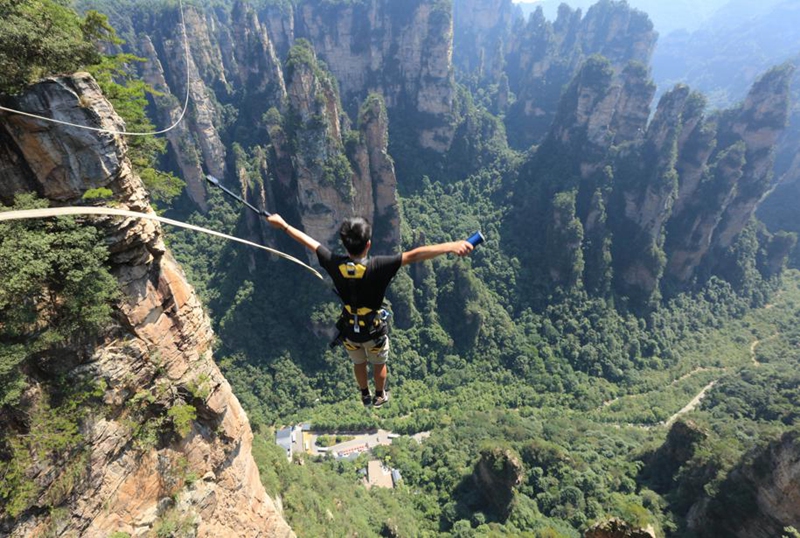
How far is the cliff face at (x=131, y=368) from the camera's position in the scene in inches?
286

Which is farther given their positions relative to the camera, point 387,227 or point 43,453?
point 387,227

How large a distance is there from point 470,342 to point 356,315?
43791 millimetres

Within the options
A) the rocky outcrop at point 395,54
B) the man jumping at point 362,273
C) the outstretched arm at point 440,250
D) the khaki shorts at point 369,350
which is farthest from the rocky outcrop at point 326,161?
the outstretched arm at point 440,250

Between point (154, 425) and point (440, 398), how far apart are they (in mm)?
35682

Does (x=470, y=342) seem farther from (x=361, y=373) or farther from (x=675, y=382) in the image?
(x=361, y=373)

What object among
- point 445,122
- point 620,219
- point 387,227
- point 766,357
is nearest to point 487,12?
point 445,122

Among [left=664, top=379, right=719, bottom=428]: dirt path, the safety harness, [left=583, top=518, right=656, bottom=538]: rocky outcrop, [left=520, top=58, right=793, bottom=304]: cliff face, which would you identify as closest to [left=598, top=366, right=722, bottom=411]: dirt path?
[left=664, top=379, right=719, bottom=428]: dirt path

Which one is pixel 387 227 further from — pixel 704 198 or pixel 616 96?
pixel 704 198

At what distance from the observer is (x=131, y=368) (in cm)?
841

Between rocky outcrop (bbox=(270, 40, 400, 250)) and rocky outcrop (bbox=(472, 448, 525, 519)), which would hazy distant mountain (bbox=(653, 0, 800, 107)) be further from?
rocky outcrop (bbox=(472, 448, 525, 519))

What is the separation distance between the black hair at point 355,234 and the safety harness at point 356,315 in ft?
0.79

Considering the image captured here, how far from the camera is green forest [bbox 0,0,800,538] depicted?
729 cm

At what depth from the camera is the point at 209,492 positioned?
991cm

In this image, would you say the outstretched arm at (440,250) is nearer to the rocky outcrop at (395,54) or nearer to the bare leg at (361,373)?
the bare leg at (361,373)
